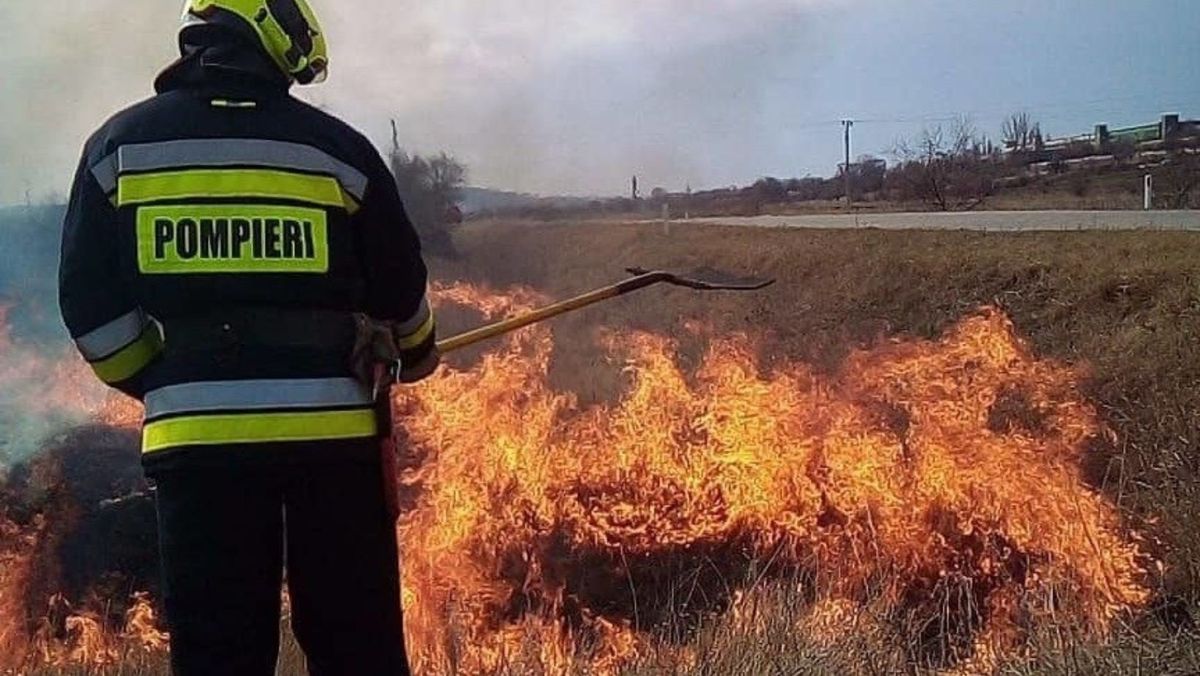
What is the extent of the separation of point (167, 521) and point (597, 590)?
204 inches

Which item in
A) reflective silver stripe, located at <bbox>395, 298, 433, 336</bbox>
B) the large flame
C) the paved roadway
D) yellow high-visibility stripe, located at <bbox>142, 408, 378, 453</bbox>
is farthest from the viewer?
the paved roadway

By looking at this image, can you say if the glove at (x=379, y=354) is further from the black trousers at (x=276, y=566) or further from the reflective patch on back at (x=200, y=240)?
the reflective patch on back at (x=200, y=240)

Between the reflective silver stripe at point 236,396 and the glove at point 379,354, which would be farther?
the glove at point 379,354

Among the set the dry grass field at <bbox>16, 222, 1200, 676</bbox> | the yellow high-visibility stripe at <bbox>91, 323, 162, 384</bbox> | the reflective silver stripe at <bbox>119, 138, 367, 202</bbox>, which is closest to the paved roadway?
the dry grass field at <bbox>16, 222, 1200, 676</bbox>

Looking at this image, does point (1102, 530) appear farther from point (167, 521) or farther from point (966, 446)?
point (167, 521)

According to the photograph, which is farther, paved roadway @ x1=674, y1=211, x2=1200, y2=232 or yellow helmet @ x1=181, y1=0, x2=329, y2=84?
paved roadway @ x1=674, y1=211, x2=1200, y2=232

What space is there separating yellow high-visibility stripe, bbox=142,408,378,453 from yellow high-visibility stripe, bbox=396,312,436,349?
37 cm

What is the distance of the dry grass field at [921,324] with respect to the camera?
13.2 ft

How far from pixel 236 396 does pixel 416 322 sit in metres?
0.57

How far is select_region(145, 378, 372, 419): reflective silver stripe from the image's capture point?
8.09ft

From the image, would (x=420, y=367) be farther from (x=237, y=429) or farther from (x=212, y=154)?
(x=212, y=154)

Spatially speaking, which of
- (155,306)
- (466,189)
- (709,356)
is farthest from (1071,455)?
(466,189)

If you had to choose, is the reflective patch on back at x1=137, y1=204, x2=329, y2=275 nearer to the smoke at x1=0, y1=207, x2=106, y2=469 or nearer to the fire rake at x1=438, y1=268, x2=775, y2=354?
the fire rake at x1=438, y1=268, x2=775, y2=354

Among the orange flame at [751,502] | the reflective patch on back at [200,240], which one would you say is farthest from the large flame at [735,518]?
the reflective patch on back at [200,240]
